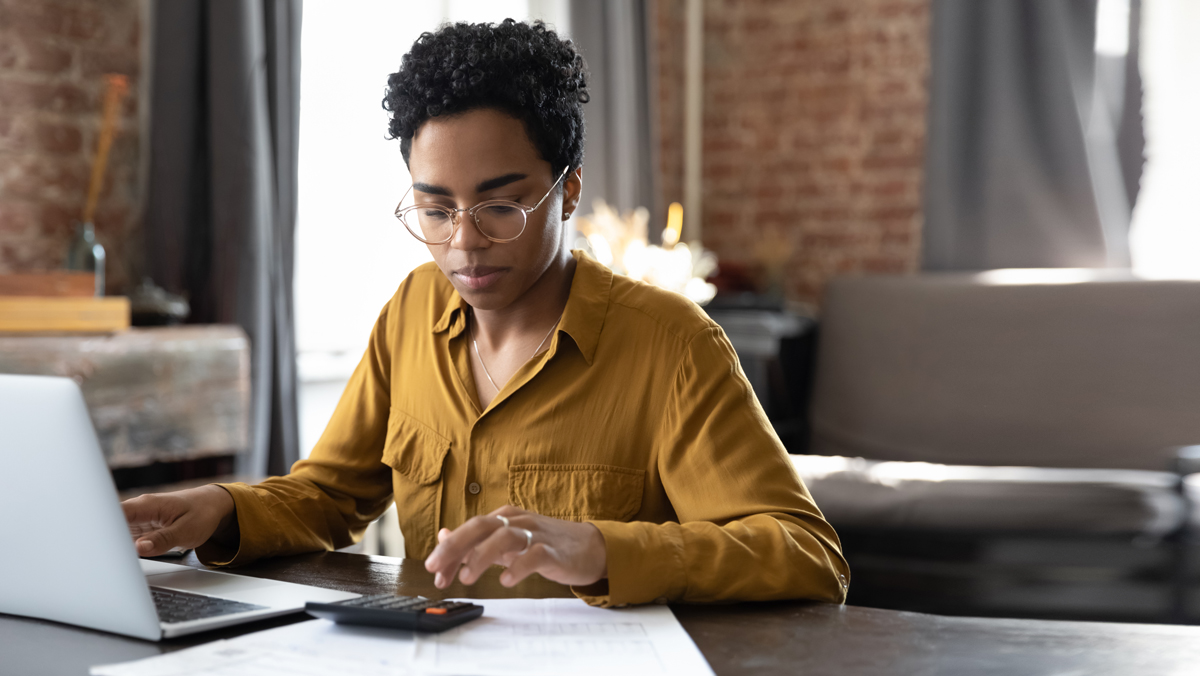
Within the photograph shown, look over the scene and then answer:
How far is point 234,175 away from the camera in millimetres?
2488

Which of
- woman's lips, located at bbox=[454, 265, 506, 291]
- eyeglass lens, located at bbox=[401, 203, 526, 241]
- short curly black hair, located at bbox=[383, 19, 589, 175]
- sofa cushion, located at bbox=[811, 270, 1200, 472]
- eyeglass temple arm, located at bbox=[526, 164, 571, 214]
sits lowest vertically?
sofa cushion, located at bbox=[811, 270, 1200, 472]

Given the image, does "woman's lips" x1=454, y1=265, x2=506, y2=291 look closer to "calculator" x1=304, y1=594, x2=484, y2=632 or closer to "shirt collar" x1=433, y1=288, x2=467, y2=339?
"shirt collar" x1=433, y1=288, x2=467, y2=339

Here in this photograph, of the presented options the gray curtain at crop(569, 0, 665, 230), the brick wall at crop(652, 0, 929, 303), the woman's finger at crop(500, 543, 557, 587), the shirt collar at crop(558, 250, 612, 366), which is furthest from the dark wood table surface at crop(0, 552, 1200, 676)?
the brick wall at crop(652, 0, 929, 303)

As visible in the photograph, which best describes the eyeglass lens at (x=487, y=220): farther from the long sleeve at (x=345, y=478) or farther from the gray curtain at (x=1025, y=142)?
the gray curtain at (x=1025, y=142)

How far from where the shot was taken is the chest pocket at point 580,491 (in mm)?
1157

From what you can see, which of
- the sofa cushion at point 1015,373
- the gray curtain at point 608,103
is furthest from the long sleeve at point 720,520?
the gray curtain at point 608,103

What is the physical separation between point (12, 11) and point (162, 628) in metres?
2.19

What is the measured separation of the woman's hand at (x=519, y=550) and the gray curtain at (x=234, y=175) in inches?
72.8

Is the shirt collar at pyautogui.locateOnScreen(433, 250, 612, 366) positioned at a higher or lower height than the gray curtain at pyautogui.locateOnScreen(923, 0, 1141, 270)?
lower

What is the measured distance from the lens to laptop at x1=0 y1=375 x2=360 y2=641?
2.48 ft

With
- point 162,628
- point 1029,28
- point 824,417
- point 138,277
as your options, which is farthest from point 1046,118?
point 162,628

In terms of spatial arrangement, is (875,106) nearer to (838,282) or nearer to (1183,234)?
(838,282)

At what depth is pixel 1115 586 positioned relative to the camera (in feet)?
7.91

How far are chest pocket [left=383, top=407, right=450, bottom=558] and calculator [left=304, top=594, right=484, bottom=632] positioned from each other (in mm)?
377
